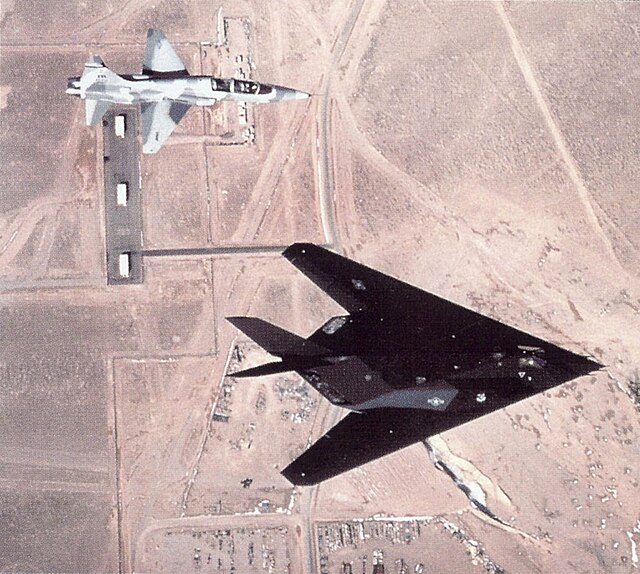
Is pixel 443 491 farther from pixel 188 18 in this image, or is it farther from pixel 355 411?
pixel 188 18

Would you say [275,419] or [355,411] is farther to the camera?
[275,419]

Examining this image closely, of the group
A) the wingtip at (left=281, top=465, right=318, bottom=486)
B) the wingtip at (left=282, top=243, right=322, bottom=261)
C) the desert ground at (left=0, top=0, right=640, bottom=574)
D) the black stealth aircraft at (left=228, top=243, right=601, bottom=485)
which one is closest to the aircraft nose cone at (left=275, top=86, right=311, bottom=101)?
the desert ground at (left=0, top=0, right=640, bottom=574)

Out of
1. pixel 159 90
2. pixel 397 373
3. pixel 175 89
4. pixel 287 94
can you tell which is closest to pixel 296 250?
pixel 397 373

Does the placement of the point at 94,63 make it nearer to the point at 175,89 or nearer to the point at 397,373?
the point at 175,89

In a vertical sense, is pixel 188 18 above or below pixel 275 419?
above

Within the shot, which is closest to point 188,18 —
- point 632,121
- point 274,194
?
point 274,194
